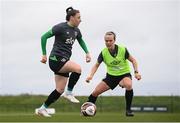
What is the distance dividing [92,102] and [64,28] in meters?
3.46

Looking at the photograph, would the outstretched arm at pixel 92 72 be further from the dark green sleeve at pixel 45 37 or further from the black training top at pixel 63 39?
the dark green sleeve at pixel 45 37

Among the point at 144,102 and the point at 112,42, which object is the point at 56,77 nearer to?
the point at 112,42

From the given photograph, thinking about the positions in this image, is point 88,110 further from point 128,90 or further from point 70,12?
point 70,12

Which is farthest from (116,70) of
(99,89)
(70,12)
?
(70,12)

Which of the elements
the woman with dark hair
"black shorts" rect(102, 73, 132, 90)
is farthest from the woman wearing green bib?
the woman with dark hair

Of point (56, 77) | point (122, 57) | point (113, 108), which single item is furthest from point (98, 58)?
point (113, 108)

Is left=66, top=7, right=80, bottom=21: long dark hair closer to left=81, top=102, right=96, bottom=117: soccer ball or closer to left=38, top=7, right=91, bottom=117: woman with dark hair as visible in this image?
left=38, top=7, right=91, bottom=117: woman with dark hair

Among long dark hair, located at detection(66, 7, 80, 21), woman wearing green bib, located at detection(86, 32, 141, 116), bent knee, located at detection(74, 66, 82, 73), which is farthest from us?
woman wearing green bib, located at detection(86, 32, 141, 116)

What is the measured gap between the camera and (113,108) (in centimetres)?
4772

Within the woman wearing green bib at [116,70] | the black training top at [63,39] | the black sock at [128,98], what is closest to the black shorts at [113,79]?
Result: the woman wearing green bib at [116,70]

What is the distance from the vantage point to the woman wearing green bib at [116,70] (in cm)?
1603

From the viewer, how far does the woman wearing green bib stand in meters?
16.0

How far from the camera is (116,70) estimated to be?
1641 cm

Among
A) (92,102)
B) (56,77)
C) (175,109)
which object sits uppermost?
(56,77)
